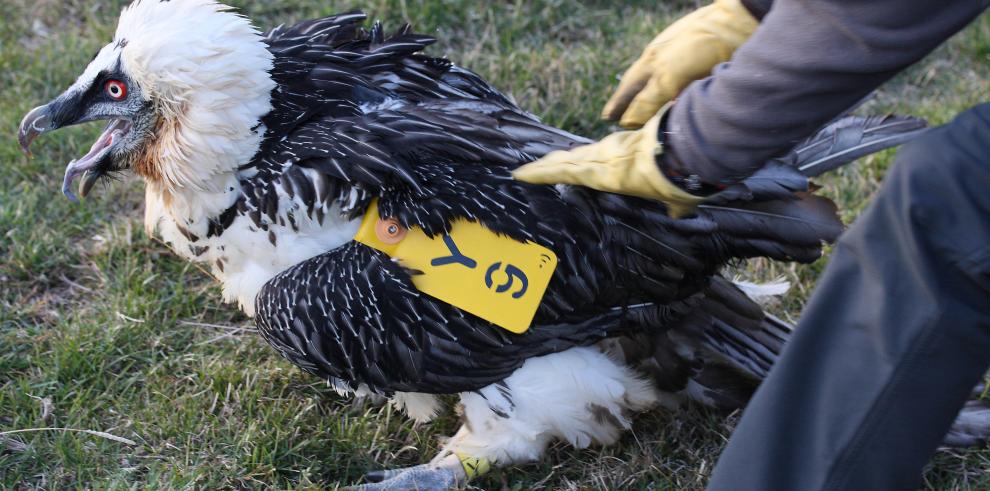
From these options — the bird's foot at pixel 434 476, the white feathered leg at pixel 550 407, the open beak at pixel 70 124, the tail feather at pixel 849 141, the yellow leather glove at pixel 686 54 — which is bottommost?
the bird's foot at pixel 434 476

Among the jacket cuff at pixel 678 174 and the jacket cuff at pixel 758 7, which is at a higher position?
the jacket cuff at pixel 758 7

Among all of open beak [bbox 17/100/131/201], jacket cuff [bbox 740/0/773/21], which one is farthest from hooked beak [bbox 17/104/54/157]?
jacket cuff [bbox 740/0/773/21]

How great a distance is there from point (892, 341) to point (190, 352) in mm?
2559

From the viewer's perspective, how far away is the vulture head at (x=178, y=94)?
9.77 feet

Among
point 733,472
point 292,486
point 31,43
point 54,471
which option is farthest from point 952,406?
point 31,43

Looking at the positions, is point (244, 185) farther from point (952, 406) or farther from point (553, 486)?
point (952, 406)

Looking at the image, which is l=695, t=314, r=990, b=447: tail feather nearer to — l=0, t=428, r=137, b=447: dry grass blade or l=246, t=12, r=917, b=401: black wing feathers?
l=246, t=12, r=917, b=401: black wing feathers

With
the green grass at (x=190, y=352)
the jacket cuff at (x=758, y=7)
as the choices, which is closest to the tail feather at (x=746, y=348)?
the green grass at (x=190, y=352)

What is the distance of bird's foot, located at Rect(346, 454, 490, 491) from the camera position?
3.20 metres

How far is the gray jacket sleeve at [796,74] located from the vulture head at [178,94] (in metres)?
1.38

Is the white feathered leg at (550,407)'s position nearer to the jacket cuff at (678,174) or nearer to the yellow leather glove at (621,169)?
the yellow leather glove at (621,169)

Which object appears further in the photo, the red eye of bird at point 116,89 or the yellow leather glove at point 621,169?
the red eye of bird at point 116,89

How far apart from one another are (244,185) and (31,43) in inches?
116

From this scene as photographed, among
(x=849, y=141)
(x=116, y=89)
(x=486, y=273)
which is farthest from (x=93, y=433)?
(x=849, y=141)
